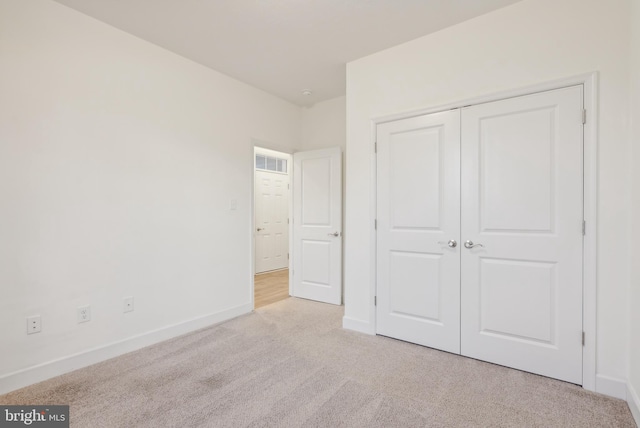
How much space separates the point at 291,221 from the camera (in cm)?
436

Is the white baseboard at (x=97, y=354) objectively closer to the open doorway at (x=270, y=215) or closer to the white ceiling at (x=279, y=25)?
the open doorway at (x=270, y=215)

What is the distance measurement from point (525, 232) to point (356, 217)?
4.64ft

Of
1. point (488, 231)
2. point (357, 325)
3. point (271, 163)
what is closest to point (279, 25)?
point (488, 231)

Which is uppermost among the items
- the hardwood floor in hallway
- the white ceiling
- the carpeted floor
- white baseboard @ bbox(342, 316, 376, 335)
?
the white ceiling

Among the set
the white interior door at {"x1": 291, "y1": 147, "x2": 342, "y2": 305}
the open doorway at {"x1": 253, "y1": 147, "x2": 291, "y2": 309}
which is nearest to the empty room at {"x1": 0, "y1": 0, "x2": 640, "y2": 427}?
the white interior door at {"x1": 291, "y1": 147, "x2": 342, "y2": 305}

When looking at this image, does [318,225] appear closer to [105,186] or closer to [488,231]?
[488,231]

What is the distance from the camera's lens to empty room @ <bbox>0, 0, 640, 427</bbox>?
1.91 meters

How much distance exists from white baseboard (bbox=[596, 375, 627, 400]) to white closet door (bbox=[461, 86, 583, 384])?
10 cm

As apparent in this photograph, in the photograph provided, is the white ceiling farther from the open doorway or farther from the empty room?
the open doorway

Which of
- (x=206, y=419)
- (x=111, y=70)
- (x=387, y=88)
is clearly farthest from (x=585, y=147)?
(x=111, y=70)

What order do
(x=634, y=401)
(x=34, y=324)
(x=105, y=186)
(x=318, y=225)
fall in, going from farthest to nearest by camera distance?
(x=318, y=225), (x=105, y=186), (x=34, y=324), (x=634, y=401)

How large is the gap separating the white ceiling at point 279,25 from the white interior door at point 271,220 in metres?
3.05

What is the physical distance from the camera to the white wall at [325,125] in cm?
406

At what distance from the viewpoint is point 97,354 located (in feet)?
7.88
